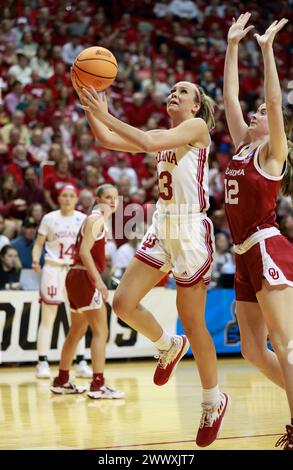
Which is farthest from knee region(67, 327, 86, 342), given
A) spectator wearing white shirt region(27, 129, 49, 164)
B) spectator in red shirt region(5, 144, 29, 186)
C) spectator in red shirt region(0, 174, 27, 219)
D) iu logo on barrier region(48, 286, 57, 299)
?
spectator wearing white shirt region(27, 129, 49, 164)

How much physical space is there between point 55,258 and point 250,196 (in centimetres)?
553

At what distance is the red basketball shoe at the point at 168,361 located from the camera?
238 inches

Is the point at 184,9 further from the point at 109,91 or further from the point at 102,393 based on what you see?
the point at 102,393

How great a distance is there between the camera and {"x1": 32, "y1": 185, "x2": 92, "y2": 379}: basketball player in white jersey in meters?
10.2

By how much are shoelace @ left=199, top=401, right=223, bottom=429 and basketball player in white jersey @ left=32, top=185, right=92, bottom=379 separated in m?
4.73

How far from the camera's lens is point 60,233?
10.3 meters

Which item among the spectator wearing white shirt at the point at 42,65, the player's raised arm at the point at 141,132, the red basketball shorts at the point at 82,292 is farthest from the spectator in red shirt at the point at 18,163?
the player's raised arm at the point at 141,132

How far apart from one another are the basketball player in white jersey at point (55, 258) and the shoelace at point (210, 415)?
473cm

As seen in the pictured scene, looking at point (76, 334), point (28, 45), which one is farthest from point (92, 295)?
point (28, 45)

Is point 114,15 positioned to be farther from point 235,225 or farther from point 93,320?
point 235,225

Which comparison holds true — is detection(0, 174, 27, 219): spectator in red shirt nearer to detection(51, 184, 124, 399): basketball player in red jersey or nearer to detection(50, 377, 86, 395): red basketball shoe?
detection(51, 184, 124, 399): basketball player in red jersey

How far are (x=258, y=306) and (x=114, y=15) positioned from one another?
1445cm

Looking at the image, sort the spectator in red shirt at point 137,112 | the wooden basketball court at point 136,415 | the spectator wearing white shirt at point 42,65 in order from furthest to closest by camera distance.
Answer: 1. the spectator in red shirt at point 137,112
2. the spectator wearing white shirt at point 42,65
3. the wooden basketball court at point 136,415

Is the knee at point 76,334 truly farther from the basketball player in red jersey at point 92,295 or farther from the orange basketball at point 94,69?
the orange basketball at point 94,69
